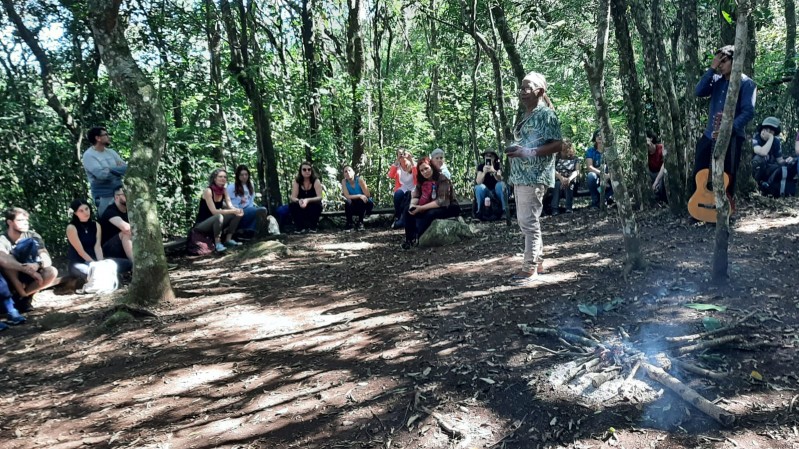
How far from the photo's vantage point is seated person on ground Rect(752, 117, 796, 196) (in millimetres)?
7648

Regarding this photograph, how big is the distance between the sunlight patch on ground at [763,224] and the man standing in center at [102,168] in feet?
22.7

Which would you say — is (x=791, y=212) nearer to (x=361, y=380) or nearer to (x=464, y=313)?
(x=464, y=313)

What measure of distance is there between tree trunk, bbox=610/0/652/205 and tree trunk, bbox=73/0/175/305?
5245 mm

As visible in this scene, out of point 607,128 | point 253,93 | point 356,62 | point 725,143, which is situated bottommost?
point 725,143

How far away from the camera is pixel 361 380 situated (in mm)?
3197

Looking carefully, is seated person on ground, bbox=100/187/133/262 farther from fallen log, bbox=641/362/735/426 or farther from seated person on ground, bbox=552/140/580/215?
seated person on ground, bbox=552/140/580/215

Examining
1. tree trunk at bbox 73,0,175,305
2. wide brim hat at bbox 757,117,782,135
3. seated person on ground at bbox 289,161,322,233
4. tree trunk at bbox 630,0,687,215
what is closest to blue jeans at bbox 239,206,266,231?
seated person on ground at bbox 289,161,322,233

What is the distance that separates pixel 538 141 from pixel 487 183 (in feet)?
16.7

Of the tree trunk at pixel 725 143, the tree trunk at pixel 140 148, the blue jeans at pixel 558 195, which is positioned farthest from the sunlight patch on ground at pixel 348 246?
the tree trunk at pixel 725 143

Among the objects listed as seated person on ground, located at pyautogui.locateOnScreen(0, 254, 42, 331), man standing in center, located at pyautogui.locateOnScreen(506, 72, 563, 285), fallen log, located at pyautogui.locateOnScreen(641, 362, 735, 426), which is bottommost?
fallen log, located at pyautogui.locateOnScreen(641, 362, 735, 426)

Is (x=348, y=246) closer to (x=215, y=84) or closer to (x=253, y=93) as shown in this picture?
(x=253, y=93)

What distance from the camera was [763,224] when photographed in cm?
576

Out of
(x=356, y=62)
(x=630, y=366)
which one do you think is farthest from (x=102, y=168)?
(x=356, y=62)

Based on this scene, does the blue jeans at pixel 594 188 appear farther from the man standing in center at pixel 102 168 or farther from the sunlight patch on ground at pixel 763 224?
the man standing in center at pixel 102 168
